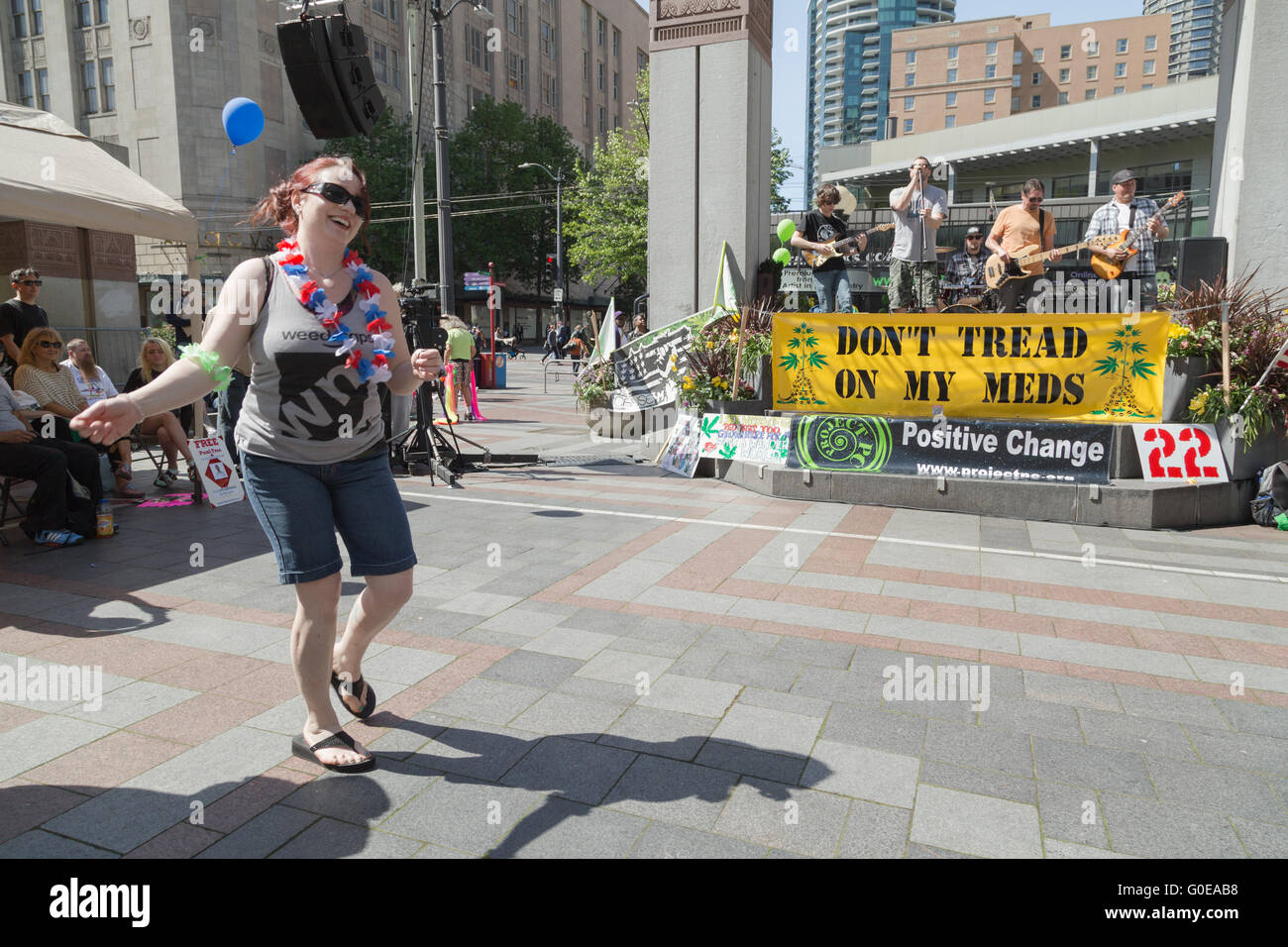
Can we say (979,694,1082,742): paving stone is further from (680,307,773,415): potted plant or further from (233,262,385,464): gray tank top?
(680,307,773,415): potted plant

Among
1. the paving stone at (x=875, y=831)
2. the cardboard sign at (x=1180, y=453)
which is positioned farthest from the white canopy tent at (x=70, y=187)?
the cardboard sign at (x=1180, y=453)

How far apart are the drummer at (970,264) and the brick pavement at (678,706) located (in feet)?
18.7

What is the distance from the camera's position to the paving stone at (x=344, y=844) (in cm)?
265

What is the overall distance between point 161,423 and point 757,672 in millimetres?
7389

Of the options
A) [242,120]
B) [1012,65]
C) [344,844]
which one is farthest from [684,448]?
[1012,65]

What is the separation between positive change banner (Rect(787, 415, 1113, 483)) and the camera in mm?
7809

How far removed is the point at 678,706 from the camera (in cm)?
379


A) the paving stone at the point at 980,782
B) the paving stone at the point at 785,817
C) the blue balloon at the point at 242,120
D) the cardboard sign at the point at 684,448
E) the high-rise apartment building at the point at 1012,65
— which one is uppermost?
the high-rise apartment building at the point at 1012,65

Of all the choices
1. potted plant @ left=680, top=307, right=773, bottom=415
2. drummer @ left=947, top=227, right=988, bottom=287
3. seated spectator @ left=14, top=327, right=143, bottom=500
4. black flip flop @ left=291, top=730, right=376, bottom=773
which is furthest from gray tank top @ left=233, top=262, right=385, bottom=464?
drummer @ left=947, top=227, right=988, bottom=287

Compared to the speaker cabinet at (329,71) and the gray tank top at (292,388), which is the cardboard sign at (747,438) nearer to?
the speaker cabinet at (329,71)
